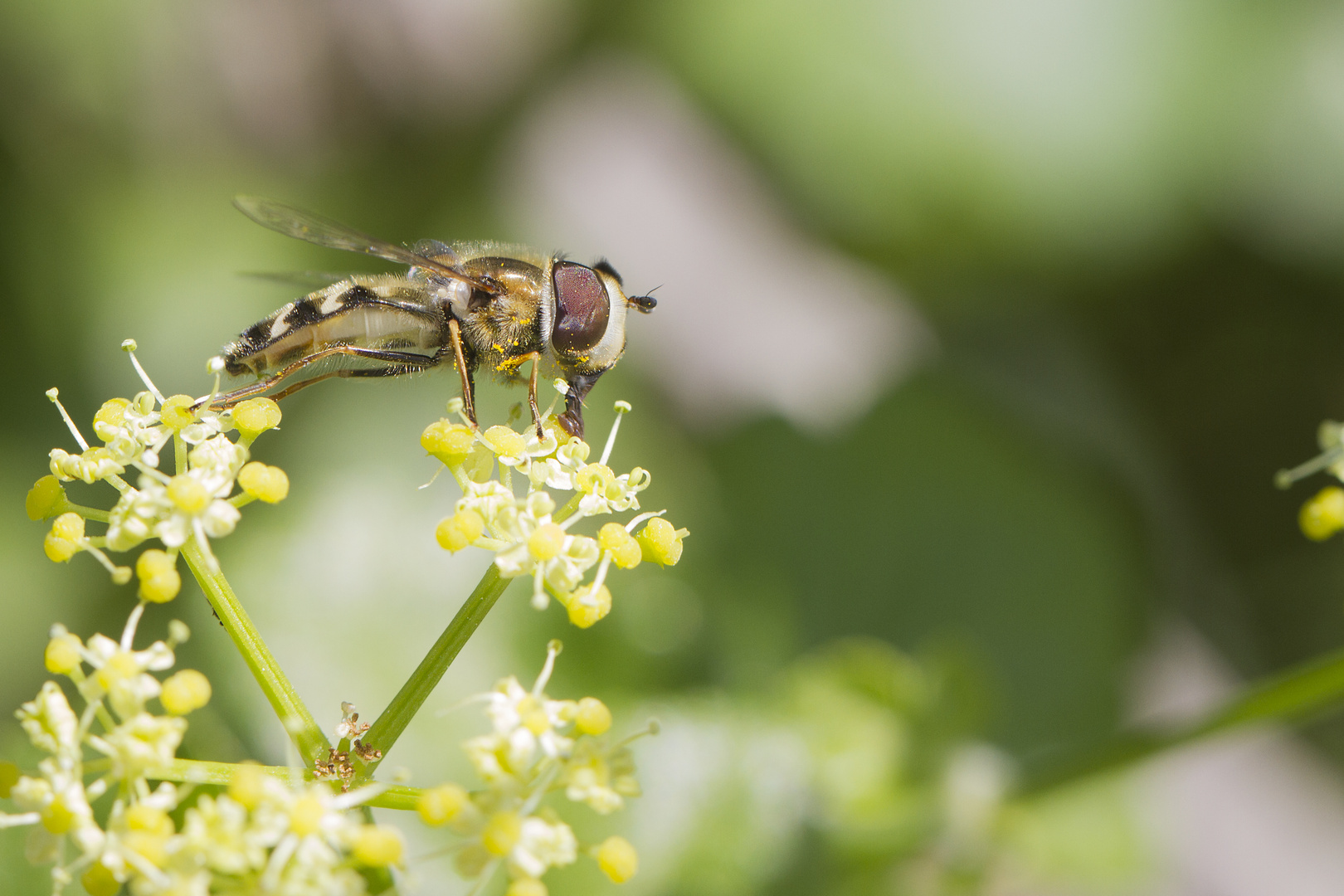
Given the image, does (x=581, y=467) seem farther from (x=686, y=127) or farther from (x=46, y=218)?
(x=686, y=127)

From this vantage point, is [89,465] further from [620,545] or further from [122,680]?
[620,545]

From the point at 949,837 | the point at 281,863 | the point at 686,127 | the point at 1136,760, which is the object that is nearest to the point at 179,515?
the point at 281,863

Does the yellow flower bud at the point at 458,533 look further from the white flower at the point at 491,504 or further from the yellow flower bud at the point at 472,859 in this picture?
the yellow flower bud at the point at 472,859

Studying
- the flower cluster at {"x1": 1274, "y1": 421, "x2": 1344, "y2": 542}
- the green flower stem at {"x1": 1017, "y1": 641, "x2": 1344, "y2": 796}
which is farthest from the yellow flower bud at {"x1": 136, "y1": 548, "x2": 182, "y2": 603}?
the green flower stem at {"x1": 1017, "y1": 641, "x2": 1344, "y2": 796}

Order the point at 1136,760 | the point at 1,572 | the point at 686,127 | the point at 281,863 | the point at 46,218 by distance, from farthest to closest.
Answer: the point at 686,127, the point at 46,218, the point at 1,572, the point at 1136,760, the point at 281,863

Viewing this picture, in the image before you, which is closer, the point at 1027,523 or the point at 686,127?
the point at 1027,523

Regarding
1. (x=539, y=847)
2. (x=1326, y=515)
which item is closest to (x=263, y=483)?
(x=539, y=847)
